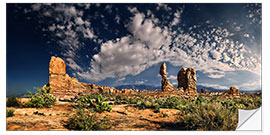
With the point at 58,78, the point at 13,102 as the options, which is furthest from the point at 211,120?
the point at 58,78

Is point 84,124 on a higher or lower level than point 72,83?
higher

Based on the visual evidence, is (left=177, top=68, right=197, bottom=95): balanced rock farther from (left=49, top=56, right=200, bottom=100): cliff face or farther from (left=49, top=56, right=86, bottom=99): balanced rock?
(left=49, top=56, right=86, bottom=99): balanced rock

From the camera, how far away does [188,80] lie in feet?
72.3

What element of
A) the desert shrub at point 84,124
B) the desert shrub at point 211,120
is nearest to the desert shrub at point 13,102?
Answer: the desert shrub at point 84,124

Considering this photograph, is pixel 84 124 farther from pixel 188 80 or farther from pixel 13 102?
pixel 188 80

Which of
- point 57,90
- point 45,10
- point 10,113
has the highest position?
point 45,10

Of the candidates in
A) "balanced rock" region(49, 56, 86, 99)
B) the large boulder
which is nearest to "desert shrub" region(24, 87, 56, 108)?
"balanced rock" region(49, 56, 86, 99)

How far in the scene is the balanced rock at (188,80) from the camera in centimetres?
2166

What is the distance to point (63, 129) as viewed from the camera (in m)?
3.68

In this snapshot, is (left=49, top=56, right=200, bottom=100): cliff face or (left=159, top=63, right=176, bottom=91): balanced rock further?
(left=159, top=63, right=176, bottom=91): balanced rock

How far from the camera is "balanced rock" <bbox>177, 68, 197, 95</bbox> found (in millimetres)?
21656
